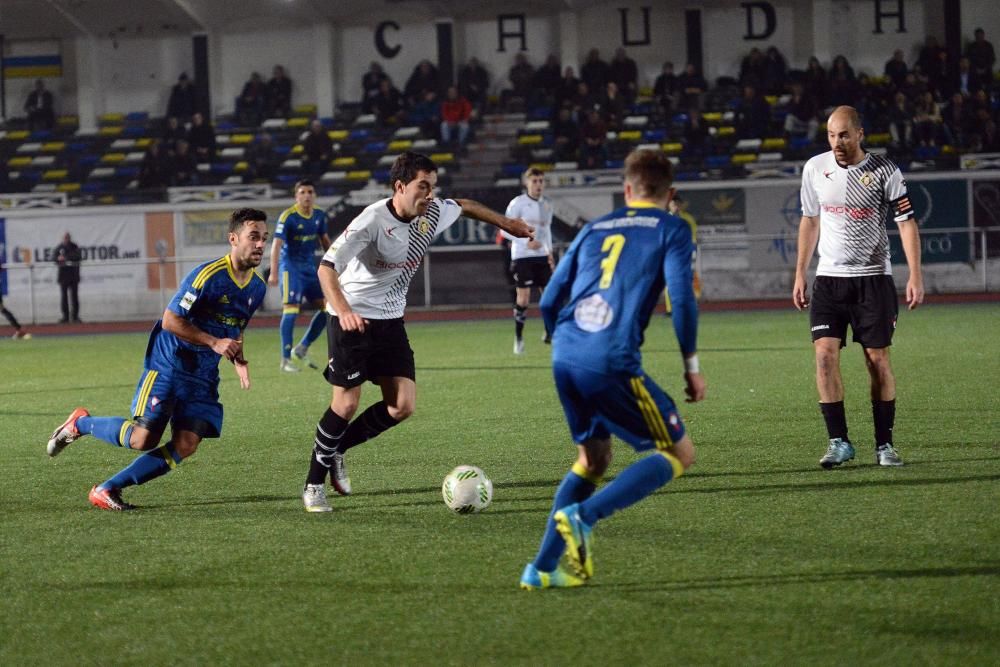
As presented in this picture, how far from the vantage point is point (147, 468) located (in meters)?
6.37

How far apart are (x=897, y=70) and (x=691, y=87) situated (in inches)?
180

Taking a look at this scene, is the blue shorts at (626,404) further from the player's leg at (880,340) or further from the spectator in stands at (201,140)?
the spectator in stands at (201,140)

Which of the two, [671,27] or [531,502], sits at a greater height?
[671,27]

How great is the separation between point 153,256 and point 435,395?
1672cm

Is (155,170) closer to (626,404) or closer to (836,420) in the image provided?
(836,420)

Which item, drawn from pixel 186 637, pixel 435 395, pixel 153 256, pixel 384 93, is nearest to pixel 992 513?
→ pixel 186 637

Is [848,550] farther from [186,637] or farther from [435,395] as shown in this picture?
[435,395]

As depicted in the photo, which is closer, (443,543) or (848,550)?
(848,550)

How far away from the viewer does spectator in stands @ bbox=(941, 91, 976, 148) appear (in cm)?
2595

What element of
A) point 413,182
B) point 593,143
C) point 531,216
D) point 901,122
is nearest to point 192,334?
point 413,182

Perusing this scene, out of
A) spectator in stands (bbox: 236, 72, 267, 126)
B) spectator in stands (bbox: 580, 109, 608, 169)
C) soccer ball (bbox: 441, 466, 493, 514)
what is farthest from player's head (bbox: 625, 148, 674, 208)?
spectator in stands (bbox: 236, 72, 267, 126)

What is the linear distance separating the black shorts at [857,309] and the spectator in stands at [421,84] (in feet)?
77.6

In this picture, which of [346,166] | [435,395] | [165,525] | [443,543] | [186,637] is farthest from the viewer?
[346,166]

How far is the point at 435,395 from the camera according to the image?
1105cm
